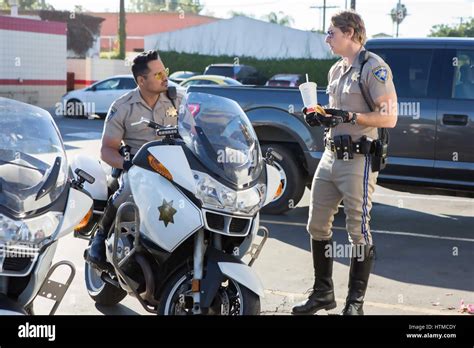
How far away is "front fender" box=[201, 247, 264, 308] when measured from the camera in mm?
4145

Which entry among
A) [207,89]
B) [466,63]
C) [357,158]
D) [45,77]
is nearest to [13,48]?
[45,77]

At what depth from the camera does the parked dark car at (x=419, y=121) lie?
7988 millimetres

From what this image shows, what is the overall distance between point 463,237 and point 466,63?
186cm

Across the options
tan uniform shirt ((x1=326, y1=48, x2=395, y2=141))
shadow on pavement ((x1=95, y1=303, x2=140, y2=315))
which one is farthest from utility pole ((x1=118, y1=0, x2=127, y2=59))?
tan uniform shirt ((x1=326, y1=48, x2=395, y2=141))

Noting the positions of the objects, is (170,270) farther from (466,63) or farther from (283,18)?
(283,18)

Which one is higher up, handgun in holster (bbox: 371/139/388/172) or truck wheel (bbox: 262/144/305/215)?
handgun in holster (bbox: 371/139/388/172)

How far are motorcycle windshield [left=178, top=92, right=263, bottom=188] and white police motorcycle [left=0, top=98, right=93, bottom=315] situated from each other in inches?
29.1

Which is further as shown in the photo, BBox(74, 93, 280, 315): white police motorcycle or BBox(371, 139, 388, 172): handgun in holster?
BBox(371, 139, 388, 172): handgun in holster

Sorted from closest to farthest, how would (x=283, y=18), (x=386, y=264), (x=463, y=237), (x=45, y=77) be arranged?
(x=386, y=264) → (x=463, y=237) → (x=45, y=77) → (x=283, y=18)

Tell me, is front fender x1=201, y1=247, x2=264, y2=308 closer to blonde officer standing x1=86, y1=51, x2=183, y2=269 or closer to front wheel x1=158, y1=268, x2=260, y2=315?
front wheel x1=158, y1=268, x2=260, y2=315

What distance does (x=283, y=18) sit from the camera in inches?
3211

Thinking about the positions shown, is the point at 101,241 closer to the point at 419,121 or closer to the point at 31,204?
the point at 31,204

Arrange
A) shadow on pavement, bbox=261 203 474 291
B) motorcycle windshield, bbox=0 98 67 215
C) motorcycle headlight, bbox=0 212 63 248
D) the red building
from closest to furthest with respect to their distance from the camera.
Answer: motorcycle headlight, bbox=0 212 63 248, motorcycle windshield, bbox=0 98 67 215, shadow on pavement, bbox=261 203 474 291, the red building

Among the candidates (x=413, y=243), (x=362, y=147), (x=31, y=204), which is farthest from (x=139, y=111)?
(x=413, y=243)
